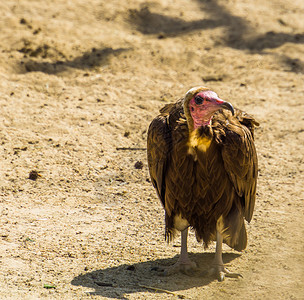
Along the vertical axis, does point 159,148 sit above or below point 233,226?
above

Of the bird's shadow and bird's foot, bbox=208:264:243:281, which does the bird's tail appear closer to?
bird's foot, bbox=208:264:243:281

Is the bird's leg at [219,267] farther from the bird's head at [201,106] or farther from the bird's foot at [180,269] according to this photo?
the bird's head at [201,106]

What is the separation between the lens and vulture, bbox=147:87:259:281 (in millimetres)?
4434

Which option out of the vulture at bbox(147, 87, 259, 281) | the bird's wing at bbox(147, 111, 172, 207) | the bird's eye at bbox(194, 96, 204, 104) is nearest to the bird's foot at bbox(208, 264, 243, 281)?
the vulture at bbox(147, 87, 259, 281)

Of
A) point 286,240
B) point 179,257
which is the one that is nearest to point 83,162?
point 179,257

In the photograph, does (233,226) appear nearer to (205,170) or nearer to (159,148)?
(205,170)

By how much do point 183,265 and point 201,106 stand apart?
1.50 m

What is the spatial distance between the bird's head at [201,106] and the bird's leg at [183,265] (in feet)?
3.70

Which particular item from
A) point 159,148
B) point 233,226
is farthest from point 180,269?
point 159,148

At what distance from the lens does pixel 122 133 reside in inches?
296

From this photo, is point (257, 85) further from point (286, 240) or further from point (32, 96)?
point (286, 240)

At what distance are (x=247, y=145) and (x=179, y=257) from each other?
122cm

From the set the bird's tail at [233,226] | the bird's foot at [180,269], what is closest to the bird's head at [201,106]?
the bird's tail at [233,226]

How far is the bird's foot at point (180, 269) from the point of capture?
16.3 feet
